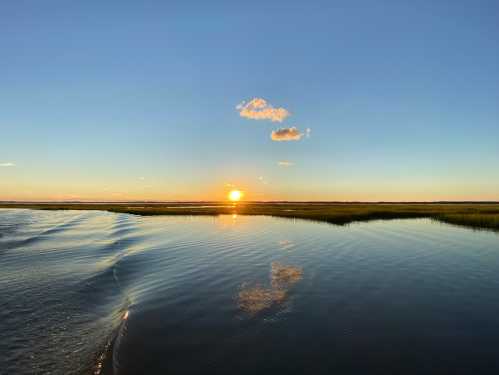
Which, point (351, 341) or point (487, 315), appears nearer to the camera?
point (351, 341)

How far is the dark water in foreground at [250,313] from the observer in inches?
351

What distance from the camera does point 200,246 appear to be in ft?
94.1

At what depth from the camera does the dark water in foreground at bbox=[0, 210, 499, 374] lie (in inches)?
351

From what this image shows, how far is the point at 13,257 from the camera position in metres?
23.8

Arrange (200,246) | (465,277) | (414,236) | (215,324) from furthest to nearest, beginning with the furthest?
(414,236) → (200,246) → (465,277) → (215,324)

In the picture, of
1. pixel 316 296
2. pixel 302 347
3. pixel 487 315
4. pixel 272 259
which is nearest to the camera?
pixel 302 347

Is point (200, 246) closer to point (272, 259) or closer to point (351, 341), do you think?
point (272, 259)

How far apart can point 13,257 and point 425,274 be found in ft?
101

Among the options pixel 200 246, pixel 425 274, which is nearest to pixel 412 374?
pixel 425 274

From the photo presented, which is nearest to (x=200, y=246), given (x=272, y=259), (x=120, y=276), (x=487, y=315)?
(x=272, y=259)

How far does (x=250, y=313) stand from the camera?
1259cm

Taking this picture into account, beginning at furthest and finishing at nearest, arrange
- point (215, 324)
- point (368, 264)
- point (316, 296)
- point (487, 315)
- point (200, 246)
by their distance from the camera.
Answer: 1. point (200, 246)
2. point (368, 264)
3. point (316, 296)
4. point (487, 315)
5. point (215, 324)

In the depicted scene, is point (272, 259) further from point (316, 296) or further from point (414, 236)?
point (414, 236)

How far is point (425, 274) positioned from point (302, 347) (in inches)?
525
